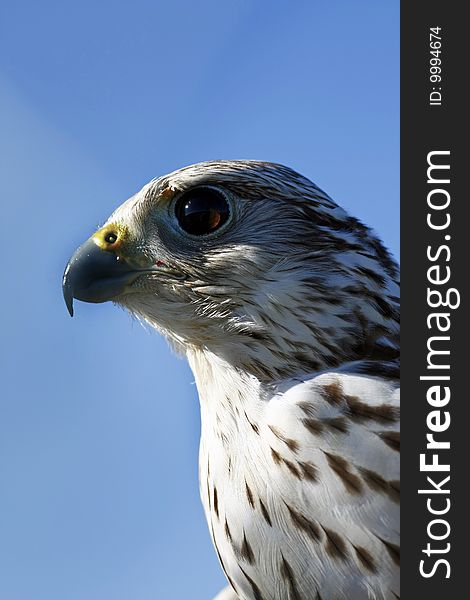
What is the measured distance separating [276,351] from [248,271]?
0.34 meters

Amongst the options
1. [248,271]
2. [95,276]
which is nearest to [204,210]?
[248,271]

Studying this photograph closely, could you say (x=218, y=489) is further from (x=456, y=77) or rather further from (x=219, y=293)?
(x=456, y=77)

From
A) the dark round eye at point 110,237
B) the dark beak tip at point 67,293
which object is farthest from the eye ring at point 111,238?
the dark beak tip at point 67,293

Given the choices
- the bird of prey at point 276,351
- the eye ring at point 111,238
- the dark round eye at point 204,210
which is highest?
the dark round eye at point 204,210

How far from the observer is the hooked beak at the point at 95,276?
3.06 metres

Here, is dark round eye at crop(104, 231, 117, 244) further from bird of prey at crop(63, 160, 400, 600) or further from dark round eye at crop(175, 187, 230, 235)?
dark round eye at crop(175, 187, 230, 235)

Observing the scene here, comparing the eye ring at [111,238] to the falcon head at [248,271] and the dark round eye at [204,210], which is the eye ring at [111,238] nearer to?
the falcon head at [248,271]

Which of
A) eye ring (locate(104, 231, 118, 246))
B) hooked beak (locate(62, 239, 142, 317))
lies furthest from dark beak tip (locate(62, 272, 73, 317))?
eye ring (locate(104, 231, 118, 246))

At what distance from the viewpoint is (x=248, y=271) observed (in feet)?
9.55

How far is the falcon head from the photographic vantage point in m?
2.76

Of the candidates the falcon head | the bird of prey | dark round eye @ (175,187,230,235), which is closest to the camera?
the bird of prey

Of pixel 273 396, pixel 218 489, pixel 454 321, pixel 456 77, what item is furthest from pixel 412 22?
pixel 218 489

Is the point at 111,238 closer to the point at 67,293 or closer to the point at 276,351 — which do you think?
the point at 67,293

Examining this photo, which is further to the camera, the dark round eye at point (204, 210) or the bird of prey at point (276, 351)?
the dark round eye at point (204, 210)
